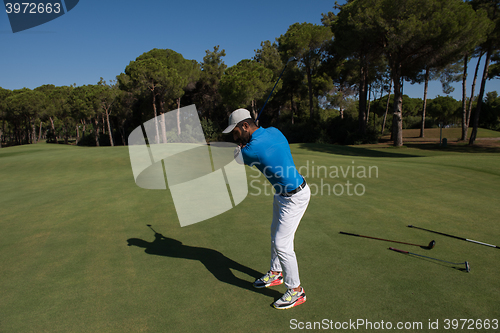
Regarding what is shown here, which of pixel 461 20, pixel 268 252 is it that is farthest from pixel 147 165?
pixel 461 20

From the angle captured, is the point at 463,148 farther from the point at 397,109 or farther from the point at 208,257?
the point at 208,257

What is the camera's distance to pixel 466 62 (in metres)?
32.1

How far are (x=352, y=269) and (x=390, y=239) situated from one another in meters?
1.61

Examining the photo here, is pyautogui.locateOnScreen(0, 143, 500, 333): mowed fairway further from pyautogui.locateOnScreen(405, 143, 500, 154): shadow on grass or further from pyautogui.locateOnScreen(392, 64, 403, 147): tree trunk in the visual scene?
pyautogui.locateOnScreen(392, 64, 403, 147): tree trunk

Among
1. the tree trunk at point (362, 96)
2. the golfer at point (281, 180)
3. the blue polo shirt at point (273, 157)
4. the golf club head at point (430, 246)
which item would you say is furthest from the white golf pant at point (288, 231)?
the tree trunk at point (362, 96)

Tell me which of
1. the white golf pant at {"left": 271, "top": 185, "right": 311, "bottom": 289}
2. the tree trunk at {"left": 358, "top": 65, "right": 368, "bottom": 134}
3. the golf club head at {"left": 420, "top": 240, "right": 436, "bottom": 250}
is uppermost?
the tree trunk at {"left": 358, "top": 65, "right": 368, "bottom": 134}

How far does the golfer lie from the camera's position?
347cm

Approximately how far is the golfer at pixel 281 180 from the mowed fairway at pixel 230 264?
304 millimetres

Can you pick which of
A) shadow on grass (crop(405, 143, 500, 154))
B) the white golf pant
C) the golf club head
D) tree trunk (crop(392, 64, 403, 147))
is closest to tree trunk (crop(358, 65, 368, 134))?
tree trunk (crop(392, 64, 403, 147))

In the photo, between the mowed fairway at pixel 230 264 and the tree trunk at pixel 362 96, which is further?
the tree trunk at pixel 362 96

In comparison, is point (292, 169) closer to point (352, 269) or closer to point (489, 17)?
point (352, 269)

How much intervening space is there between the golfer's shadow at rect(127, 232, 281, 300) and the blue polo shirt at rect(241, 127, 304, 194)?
4.71 feet

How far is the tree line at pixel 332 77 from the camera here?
25531 millimetres

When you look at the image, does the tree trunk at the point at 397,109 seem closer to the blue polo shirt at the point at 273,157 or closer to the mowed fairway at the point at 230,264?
the mowed fairway at the point at 230,264
